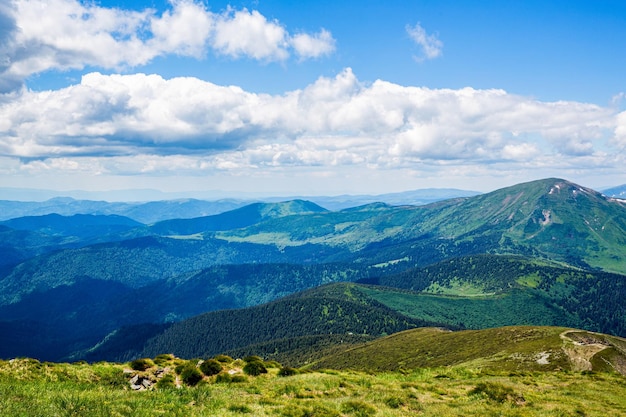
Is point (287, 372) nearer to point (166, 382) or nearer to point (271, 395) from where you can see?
point (166, 382)

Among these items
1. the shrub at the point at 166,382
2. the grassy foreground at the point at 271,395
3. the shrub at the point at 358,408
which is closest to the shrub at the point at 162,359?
the grassy foreground at the point at 271,395

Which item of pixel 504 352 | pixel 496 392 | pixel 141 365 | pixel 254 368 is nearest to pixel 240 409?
pixel 254 368

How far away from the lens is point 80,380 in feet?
101

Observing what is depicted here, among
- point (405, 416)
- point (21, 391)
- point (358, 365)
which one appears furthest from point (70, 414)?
point (358, 365)

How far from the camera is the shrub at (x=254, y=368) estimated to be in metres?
36.2

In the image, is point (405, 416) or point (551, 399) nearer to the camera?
point (405, 416)

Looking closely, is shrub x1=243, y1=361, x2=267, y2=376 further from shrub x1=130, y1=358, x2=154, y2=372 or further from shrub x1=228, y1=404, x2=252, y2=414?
shrub x1=228, y1=404, x2=252, y2=414

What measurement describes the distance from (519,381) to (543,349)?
228 feet

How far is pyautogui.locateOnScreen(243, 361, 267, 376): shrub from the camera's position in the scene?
36.2 meters

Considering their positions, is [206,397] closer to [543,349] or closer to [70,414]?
[70,414]

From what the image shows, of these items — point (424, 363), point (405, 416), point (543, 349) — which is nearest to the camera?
point (405, 416)

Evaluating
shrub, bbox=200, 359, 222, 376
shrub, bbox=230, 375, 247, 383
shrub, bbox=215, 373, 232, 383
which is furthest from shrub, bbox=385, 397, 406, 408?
shrub, bbox=200, 359, 222, 376

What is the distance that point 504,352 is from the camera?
10756 cm

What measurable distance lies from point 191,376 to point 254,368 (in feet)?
20.4
